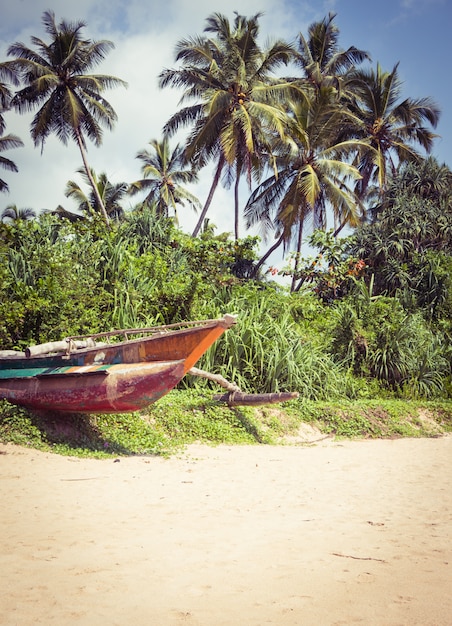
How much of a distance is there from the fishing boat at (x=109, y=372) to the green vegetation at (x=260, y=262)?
40 cm

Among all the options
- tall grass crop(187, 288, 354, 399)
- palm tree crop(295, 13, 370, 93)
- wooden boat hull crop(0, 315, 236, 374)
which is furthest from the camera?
palm tree crop(295, 13, 370, 93)

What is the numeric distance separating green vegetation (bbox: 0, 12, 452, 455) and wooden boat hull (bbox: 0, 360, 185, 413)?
32cm

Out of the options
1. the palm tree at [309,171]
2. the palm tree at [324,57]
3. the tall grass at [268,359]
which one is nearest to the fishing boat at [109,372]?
the tall grass at [268,359]

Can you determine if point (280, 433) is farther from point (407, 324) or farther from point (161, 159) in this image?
point (161, 159)

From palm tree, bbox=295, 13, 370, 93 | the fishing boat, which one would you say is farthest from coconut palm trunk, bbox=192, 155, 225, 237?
the fishing boat

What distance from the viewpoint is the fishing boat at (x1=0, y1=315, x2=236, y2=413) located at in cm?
580

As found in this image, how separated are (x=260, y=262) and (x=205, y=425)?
45.5 feet

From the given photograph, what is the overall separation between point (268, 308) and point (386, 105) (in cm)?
1501

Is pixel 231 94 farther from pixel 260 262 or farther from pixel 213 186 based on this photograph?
pixel 260 262

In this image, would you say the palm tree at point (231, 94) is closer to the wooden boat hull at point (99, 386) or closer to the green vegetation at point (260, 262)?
the green vegetation at point (260, 262)

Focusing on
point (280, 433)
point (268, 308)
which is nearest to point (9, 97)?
point (268, 308)

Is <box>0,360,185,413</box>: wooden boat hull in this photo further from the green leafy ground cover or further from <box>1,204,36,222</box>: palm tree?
<box>1,204,36,222</box>: palm tree

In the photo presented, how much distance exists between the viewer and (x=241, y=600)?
2396mm

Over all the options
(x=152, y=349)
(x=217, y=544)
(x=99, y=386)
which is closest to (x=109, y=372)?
(x=99, y=386)
